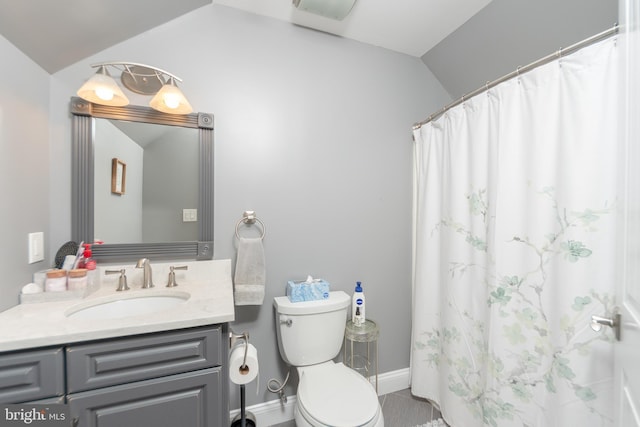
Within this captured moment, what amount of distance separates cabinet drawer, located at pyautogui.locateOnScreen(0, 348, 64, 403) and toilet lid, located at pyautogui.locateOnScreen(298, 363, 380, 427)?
912 mm

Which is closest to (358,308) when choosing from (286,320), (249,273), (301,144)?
(286,320)

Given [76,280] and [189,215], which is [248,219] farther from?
[76,280]

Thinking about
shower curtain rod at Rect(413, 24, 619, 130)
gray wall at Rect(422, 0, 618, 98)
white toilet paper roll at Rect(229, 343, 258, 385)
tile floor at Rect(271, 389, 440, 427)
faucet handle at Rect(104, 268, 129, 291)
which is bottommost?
tile floor at Rect(271, 389, 440, 427)

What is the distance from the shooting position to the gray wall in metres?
1.21

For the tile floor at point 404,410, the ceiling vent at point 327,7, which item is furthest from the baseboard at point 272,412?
the ceiling vent at point 327,7

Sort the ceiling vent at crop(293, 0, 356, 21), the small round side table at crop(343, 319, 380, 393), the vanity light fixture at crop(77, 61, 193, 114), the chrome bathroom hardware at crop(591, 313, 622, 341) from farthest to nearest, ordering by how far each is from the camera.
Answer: the small round side table at crop(343, 319, 380, 393) < the ceiling vent at crop(293, 0, 356, 21) < the vanity light fixture at crop(77, 61, 193, 114) < the chrome bathroom hardware at crop(591, 313, 622, 341)

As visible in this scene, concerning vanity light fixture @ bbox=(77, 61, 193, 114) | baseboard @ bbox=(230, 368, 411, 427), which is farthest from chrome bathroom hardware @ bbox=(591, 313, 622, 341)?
vanity light fixture @ bbox=(77, 61, 193, 114)

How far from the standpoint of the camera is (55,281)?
3.62 feet

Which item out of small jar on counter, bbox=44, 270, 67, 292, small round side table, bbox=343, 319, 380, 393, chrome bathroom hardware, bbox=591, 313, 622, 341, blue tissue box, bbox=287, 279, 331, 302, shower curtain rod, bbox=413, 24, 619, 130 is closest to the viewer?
chrome bathroom hardware, bbox=591, 313, 622, 341

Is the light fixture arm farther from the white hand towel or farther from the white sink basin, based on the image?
the white sink basin

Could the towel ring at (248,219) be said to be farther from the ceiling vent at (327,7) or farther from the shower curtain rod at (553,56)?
the shower curtain rod at (553,56)

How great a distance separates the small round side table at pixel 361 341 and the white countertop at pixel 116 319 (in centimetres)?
83

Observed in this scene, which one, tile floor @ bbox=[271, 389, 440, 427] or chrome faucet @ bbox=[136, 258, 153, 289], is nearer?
chrome faucet @ bbox=[136, 258, 153, 289]

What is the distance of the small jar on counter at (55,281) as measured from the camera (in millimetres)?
1097
